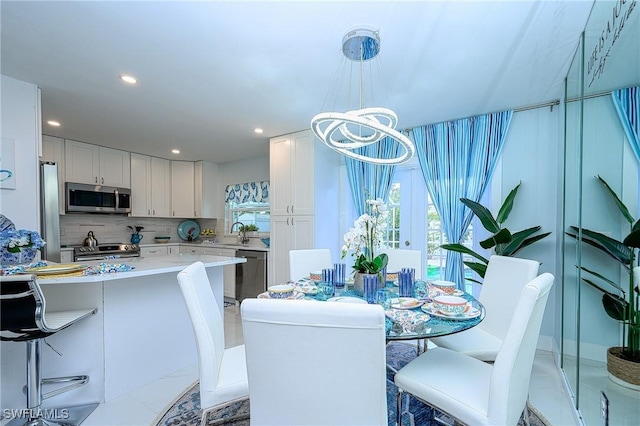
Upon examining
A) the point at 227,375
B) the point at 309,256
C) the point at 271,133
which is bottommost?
the point at 227,375

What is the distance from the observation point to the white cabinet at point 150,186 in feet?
16.1

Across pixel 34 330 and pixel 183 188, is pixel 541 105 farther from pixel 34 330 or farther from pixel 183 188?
pixel 183 188

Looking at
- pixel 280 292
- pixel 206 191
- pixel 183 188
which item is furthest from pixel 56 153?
pixel 280 292

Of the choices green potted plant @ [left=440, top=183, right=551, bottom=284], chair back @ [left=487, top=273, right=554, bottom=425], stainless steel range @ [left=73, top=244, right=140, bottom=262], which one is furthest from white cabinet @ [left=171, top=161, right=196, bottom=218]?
chair back @ [left=487, top=273, right=554, bottom=425]

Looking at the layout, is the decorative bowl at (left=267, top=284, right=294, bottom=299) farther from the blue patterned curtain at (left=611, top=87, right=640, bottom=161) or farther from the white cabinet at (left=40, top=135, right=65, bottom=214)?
the white cabinet at (left=40, top=135, right=65, bottom=214)

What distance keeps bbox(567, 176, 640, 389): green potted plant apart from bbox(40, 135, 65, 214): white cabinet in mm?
5644

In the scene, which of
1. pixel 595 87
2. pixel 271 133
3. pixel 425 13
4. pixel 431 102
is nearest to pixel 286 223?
pixel 271 133

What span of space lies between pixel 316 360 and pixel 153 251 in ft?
16.4

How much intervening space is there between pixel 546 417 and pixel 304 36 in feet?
9.37

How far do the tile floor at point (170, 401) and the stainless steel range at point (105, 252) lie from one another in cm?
249

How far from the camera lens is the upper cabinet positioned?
3773 mm

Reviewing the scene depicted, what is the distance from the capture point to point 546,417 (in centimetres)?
185

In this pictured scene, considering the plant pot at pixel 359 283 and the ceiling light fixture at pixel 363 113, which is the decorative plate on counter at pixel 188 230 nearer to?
the ceiling light fixture at pixel 363 113

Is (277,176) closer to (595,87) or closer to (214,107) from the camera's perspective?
(214,107)
